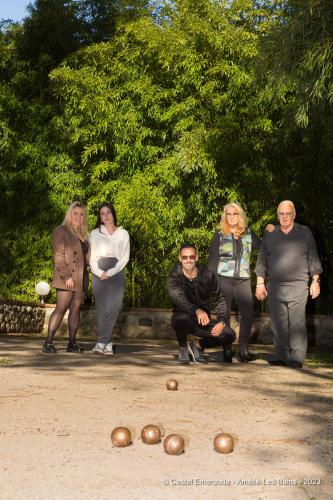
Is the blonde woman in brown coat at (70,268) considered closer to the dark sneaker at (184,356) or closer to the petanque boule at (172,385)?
the dark sneaker at (184,356)

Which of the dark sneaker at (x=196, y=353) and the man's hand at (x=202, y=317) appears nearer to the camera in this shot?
the man's hand at (x=202, y=317)

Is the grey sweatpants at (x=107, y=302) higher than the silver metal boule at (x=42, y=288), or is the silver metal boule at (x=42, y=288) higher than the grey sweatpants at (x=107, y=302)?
the silver metal boule at (x=42, y=288)

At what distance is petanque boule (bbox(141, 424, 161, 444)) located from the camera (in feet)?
13.0

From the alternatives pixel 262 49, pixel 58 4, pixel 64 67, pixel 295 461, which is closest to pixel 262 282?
pixel 262 49

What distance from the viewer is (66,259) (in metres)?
8.70

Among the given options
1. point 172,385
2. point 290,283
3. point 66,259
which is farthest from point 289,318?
point 172,385

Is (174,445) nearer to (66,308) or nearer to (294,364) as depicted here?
(294,364)

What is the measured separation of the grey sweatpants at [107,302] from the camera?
859 cm

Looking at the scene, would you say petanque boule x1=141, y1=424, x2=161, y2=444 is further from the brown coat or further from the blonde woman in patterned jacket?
the brown coat

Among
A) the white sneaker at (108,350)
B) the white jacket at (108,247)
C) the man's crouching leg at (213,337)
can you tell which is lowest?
the white sneaker at (108,350)

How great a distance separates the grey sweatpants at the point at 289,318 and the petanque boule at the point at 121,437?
430 centimetres

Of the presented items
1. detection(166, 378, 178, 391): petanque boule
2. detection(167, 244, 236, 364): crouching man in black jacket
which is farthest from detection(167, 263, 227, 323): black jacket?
detection(166, 378, 178, 391): petanque boule

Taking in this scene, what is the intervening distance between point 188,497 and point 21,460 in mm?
881

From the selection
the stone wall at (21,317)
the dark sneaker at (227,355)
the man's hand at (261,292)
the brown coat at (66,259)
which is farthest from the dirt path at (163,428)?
the stone wall at (21,317)
